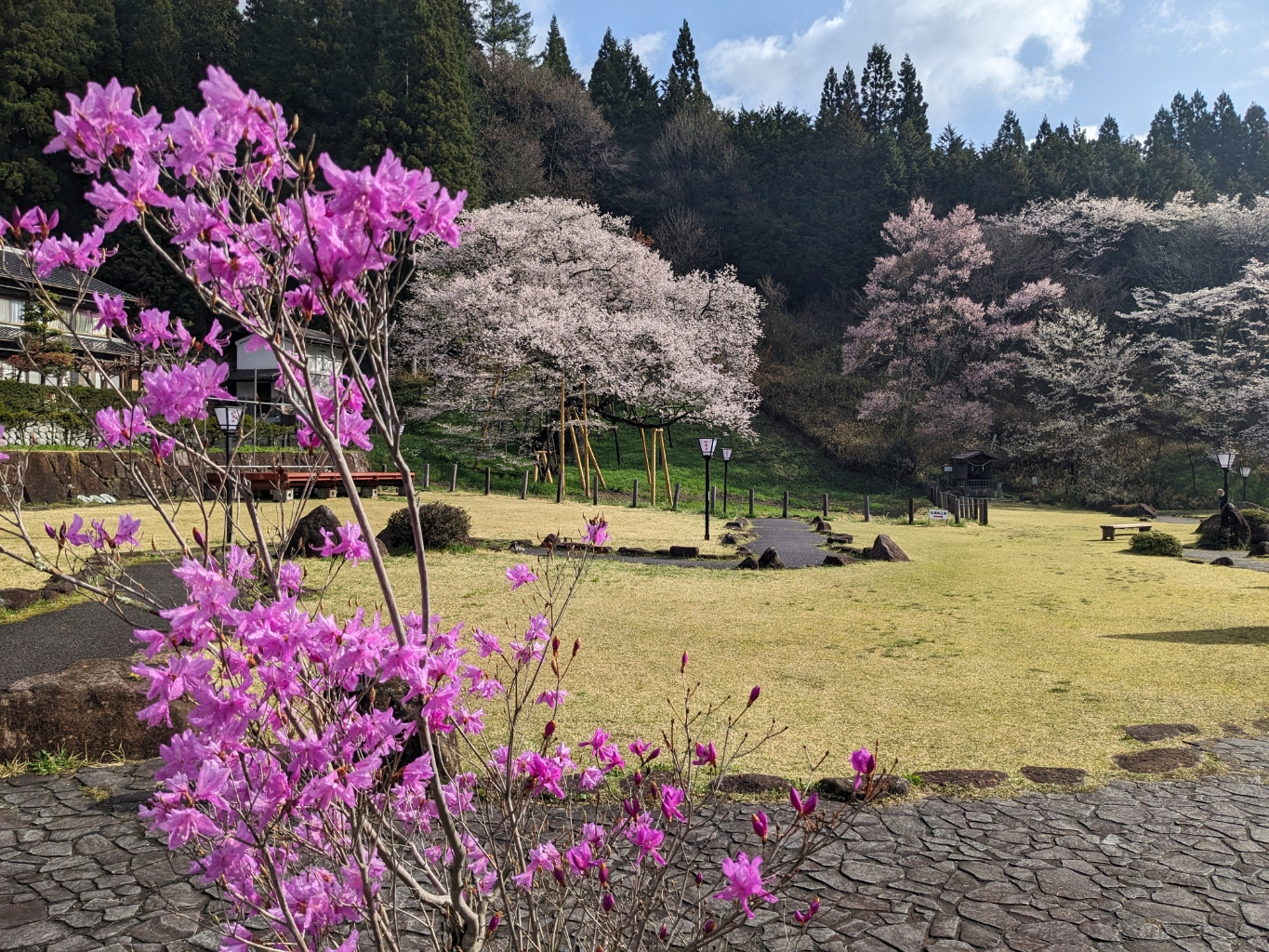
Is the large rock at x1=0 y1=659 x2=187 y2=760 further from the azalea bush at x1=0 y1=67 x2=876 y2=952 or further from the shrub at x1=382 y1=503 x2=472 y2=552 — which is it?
the shrub at x1=382 y1=503 x2=472 y2=552

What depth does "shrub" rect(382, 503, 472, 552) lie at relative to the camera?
12.2 m

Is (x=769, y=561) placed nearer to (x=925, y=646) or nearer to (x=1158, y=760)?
(x=925, y=646)

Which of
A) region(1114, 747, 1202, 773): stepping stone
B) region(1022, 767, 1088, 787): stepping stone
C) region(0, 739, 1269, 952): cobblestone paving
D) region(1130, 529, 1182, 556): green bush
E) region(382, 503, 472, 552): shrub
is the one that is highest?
region(382, 503, 472, 552): shrub

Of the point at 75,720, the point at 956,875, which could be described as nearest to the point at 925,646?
the point at 956,875

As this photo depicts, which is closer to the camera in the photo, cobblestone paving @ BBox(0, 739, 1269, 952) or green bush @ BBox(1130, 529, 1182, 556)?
cobblestone paving @ BBox(0, 739, 1269, 952)

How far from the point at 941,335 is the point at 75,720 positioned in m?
34.9

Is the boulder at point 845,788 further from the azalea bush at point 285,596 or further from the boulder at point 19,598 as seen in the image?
the boulder at point 19,598

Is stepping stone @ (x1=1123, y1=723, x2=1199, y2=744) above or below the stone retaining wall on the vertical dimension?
below

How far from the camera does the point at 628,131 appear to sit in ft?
159

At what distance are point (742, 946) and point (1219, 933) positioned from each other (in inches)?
69.1

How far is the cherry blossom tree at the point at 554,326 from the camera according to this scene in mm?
25188

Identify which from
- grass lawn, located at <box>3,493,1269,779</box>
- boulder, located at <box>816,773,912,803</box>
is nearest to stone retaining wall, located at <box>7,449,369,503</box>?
grass lawn, located at <box>3,493,1269,779</box>

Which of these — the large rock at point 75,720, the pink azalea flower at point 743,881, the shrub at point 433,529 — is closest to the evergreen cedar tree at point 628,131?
the shrub at point 433,529

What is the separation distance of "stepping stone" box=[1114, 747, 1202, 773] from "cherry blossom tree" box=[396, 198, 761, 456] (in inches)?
757
